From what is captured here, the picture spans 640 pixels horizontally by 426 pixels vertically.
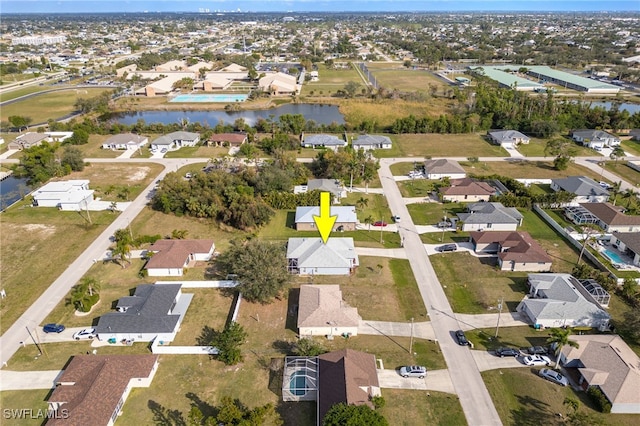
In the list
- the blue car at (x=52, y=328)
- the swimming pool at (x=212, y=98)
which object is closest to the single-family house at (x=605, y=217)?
the blue car at (x=52, y=328)

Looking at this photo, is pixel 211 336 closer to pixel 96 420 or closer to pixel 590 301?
pixel 96 420

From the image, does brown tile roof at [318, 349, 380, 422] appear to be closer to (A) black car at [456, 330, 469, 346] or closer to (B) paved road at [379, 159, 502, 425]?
(B) paved road at [379, 159, 502, 425]

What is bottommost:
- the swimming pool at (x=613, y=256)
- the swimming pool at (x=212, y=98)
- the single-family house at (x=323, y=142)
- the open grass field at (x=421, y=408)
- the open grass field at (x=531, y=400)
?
the swimming pool at (x=613, y=256)

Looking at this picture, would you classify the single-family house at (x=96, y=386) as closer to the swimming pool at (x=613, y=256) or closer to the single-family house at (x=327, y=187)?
the single-family house at (x=327, y=187)

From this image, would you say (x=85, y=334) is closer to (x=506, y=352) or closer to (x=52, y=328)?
(x=52, y=328)

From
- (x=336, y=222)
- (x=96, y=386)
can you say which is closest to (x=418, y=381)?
(x=96, y=386)

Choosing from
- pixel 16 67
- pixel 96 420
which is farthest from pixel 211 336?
pixel 16 67

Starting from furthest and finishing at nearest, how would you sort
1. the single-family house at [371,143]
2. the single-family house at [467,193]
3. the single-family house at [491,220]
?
1. the single-family house at [371,143]
2. the single-family house at [467,193]
3. the single-family house at [491,220]

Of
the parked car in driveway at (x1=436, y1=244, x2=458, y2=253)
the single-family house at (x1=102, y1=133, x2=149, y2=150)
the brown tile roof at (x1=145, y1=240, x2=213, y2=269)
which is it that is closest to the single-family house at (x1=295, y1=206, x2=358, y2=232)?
the parked car in driveway at (x1=436, y1=244, x2=458, y2=253)
